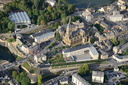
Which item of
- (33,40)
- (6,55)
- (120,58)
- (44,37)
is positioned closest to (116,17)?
(120,58)

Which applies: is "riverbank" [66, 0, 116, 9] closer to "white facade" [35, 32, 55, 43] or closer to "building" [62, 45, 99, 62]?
"white facade" [35, 32, 55, 43]

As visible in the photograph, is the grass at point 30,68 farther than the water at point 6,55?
No

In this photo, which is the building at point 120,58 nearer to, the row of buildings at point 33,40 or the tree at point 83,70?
the tree at point 83,70

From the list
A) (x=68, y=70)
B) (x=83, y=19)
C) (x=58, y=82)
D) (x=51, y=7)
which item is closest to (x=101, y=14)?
(x=83, y=19)

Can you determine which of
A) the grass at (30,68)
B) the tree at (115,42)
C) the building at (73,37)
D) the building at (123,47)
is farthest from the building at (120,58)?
the grass at (30,68)

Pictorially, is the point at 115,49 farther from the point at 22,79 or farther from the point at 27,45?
the point at 22,79

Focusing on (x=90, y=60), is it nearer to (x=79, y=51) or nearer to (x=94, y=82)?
(x=79, y=51)

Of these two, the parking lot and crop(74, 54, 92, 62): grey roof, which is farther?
crop(74, 54, 92, 62): grey roof

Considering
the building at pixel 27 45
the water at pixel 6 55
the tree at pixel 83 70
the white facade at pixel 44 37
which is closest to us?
the tree at pixel 83 70

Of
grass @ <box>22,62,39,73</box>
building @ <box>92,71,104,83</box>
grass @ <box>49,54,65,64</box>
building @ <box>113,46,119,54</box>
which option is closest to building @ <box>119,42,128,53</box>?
building @ <box>113,46,119,54</box>
